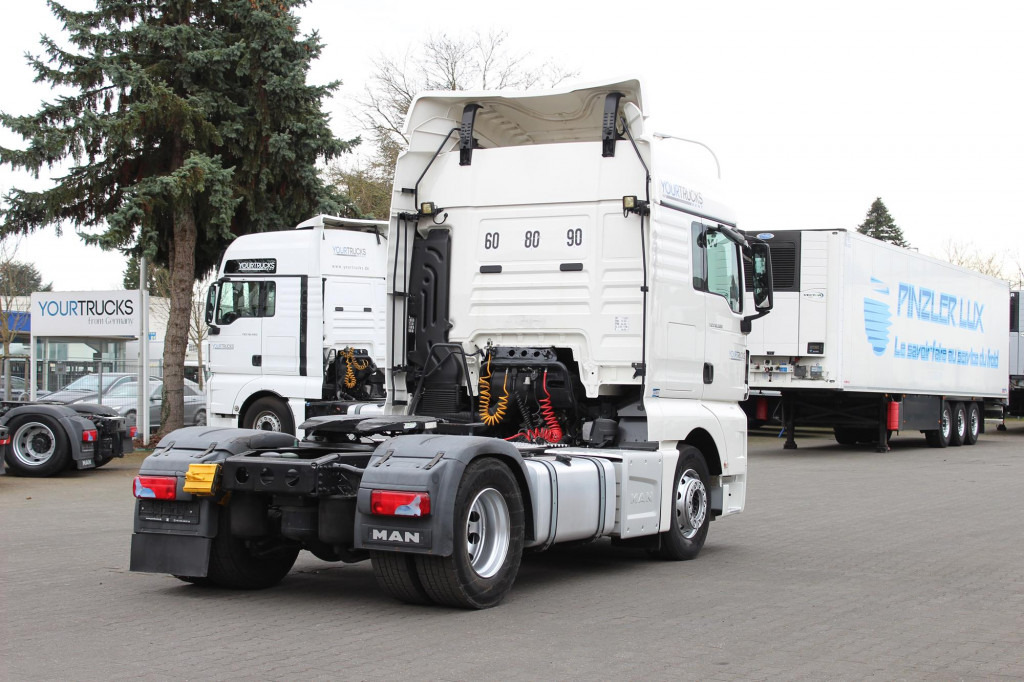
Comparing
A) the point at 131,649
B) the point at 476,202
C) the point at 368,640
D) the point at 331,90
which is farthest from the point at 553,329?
the point at 331,90

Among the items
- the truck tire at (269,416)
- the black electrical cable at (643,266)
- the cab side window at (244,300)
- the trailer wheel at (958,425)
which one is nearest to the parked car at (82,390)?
the cab side window at (244,300)

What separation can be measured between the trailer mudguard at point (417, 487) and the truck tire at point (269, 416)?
12316 millimetres

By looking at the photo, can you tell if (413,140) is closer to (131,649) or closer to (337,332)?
(131,649)

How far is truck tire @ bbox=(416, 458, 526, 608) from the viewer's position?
7199 mm

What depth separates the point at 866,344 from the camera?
931 inches

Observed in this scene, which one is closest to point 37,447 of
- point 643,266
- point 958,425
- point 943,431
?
point 643,266

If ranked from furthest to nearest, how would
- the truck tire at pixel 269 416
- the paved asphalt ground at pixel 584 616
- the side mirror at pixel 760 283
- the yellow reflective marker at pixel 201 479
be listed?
the truck tire at pixel 269 416 → the side mirror at pixel 760 283 → the yellow reflective marker at pixel 201 479 → the paved asphalt ground at pixel 584 616

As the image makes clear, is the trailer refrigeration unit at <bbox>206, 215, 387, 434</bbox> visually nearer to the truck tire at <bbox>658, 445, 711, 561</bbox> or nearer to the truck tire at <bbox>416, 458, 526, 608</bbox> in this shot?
the truck tire at <bbox>658, 445, 711, 561</bbox>

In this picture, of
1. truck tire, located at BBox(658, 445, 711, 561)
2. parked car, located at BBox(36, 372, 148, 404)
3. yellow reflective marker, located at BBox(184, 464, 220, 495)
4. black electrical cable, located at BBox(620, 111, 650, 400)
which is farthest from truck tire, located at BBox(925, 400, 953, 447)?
yellow reflective marker, located at BBox(184, 464, 220, 495)

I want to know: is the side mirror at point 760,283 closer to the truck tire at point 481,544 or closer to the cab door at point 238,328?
the truck tire at point 481,544

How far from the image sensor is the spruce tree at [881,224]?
287 feet

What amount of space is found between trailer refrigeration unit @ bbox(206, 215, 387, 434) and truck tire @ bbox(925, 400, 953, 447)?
15.0m

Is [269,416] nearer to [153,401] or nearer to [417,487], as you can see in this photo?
[153,401]

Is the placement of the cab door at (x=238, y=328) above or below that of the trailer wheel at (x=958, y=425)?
above
